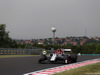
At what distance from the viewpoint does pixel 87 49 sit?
106 m

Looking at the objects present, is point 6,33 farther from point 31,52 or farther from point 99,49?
point 99,49

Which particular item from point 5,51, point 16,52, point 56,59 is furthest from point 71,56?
point 16,52

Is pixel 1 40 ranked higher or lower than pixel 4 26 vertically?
lower

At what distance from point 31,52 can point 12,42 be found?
2440 cm

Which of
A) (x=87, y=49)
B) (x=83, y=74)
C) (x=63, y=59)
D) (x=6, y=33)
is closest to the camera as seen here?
(x=83, y=74)

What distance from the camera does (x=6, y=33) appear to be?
5559cm

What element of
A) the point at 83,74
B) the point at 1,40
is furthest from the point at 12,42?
the point at 83,74

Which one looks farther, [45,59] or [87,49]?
[87,49]

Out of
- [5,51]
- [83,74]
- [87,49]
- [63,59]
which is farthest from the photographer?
[87,49]

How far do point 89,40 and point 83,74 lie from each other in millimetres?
144949

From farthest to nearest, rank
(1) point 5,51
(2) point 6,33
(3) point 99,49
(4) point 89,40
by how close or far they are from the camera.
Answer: (4) point 89,40, (3) point 99,49, (2) point 6,33, (1) point 5,51

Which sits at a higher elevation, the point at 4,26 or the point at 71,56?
the point at 4,26

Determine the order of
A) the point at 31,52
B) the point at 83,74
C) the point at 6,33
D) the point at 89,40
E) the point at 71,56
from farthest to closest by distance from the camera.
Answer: the point at 89,40, the point at 6,33, the point at 31,52, the point at 71,56, the point at 83,74

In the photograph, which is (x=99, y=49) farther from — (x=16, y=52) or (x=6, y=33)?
(x=16, y=52)
